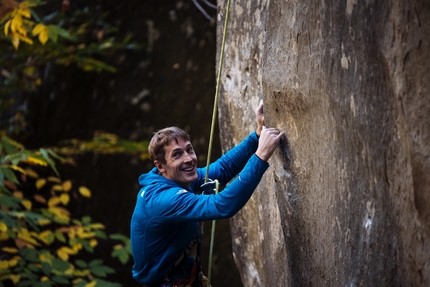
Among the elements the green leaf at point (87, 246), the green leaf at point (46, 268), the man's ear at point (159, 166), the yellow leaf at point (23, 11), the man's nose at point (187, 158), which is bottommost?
the green leaf at point (46, 268)

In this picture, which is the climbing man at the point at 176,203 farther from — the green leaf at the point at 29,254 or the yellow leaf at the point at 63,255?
the yellow leaf at the point at 63,255

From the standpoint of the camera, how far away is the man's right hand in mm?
2224

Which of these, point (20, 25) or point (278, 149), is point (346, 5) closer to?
point (278, 149)

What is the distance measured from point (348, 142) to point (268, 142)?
0.40m

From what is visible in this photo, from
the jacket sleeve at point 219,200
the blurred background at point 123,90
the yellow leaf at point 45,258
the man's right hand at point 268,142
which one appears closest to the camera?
the jacket sleeve at point 219,200

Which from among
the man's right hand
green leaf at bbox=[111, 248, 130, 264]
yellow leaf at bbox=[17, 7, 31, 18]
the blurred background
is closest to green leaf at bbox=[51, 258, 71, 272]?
green leaf at bbox=[111, 248, 130, 264]

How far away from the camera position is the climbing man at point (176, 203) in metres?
2.15

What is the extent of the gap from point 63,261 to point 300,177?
2821mm

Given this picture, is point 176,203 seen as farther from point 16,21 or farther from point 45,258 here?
point 45,258

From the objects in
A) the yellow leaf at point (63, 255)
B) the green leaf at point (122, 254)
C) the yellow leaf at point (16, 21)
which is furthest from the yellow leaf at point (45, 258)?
the yellow leaf at point (16, 21)

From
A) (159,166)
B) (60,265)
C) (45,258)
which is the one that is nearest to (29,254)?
(45,258)

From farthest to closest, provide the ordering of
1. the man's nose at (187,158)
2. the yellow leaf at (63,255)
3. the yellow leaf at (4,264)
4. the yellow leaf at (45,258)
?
the yellow leaf at (63,255) < the yellow leaf at (45,258) < the yellow leaf at (4,264) < the man's nose at (187,158)

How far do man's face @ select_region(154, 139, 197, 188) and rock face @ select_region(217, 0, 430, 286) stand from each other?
418 mm

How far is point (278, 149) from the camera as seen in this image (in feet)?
8.09
